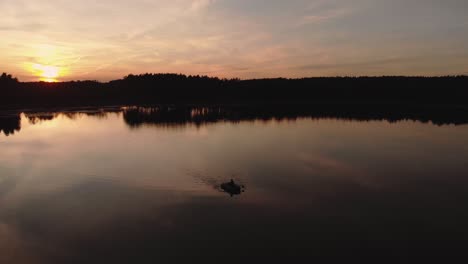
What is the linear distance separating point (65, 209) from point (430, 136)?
177 ft

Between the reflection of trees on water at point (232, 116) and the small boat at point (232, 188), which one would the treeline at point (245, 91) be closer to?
the reflection of trees on water at point (232, 116)

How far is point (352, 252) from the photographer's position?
18031 millimetres

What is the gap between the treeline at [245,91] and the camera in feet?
481

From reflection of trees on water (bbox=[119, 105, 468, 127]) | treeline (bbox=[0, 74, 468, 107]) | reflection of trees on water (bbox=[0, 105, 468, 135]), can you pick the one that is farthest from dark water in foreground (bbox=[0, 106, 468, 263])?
treeline (bbox=[0, 74, 468, 107])

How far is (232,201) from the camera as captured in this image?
2527cm

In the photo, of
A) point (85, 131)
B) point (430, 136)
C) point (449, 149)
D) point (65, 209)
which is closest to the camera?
point (65, 209)

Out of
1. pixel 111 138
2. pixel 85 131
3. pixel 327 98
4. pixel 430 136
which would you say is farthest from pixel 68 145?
pixel 327 98

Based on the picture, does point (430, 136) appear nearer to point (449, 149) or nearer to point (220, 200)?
point (449, 149)

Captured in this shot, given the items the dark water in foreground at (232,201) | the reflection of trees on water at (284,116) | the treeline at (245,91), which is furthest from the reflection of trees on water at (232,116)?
the treeline at (245,91)

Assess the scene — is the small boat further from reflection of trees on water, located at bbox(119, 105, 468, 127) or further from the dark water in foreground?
reflection of trees on water, located at bbox(119, 105, 468, 127)

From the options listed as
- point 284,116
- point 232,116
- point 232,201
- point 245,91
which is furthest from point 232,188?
point 245,91

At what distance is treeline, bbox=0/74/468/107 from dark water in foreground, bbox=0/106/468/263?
108 m

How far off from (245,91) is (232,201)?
16201 cm

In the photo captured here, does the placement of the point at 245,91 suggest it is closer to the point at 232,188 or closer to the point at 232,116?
Result: the point at 232,116
